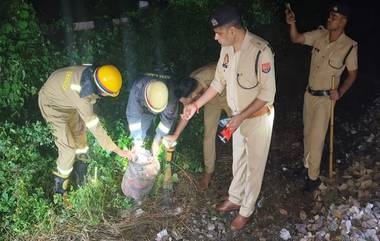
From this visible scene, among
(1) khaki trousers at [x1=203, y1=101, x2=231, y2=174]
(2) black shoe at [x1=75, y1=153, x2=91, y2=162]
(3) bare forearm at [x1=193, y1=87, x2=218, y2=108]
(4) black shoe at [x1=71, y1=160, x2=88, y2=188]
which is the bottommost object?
(4) black shoe at [x1=71, y1=160, x2=88, y2=188]

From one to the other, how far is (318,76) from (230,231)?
2.03 meters

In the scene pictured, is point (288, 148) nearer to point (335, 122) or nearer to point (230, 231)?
point (335, 122)

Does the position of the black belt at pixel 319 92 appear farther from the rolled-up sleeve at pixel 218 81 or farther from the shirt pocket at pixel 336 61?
the rolled-up sleeve at pixel 218 81

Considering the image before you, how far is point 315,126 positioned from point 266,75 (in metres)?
1.58

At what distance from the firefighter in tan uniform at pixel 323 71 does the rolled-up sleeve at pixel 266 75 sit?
126 centimetres

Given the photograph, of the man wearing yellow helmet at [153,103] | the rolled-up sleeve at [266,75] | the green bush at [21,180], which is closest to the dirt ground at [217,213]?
the green bush at [21,180]

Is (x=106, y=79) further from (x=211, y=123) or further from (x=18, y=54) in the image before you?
(x=211, y=123)

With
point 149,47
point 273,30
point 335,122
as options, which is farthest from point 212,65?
point 273,30

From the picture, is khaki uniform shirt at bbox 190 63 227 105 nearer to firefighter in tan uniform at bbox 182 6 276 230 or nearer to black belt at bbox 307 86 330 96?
firefighter in tan uniform at bbox 182 6 276 230

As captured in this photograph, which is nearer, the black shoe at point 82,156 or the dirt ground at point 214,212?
the dirt ground at point 214,212

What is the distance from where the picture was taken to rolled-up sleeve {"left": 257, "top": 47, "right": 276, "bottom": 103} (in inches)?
145

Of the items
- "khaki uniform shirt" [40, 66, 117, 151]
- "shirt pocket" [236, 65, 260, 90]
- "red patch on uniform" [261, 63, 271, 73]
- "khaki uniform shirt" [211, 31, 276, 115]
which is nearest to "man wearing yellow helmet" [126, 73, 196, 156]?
"khaki uniform shirt" [40, 66, 117, 151]

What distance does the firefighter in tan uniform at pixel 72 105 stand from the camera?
A: 13.0 feet

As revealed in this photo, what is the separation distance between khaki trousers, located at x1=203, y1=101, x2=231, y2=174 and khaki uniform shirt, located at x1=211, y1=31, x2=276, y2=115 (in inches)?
24.7
